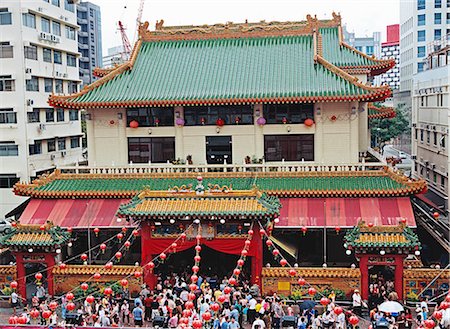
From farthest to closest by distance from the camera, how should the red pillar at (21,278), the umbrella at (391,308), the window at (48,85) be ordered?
the window at (48,85)
the red pillar at (21,278)
the umbrella at (391,308)

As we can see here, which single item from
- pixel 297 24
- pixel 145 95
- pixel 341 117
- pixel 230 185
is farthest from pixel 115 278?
pixel 297 24

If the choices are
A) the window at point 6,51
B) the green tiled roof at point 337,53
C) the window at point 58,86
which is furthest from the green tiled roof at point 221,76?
the window at point 58,86

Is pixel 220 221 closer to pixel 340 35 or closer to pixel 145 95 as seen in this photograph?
pixel 145 95

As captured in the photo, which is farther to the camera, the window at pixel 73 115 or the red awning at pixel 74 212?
the window at pixel 73 115

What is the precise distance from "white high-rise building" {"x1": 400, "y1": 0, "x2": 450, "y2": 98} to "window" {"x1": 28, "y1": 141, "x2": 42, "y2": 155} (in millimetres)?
50199

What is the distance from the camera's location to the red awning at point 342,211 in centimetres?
2761

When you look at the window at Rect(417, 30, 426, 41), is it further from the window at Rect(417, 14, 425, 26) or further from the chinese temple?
the chinese temple

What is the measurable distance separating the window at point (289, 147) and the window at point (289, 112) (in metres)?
0.95

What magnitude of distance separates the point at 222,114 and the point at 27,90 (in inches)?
818

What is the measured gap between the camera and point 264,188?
1161 inches

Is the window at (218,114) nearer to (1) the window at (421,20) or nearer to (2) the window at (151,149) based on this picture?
(2) the window at (151,149)

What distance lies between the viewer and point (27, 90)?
1810 inches

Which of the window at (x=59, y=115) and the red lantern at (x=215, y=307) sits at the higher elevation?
the window at (x=59, y=115)

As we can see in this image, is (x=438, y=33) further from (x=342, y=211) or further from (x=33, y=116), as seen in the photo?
(x=342, y=211)
